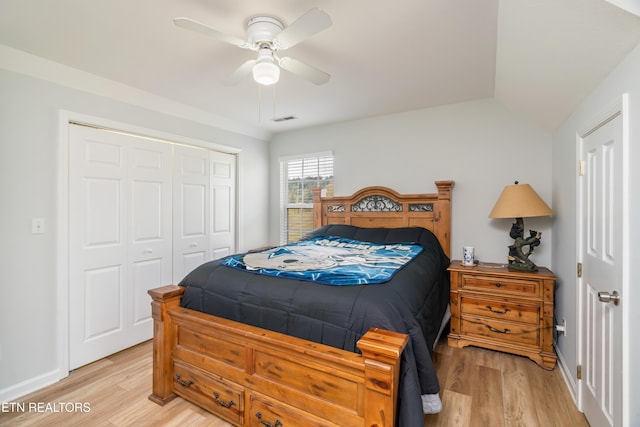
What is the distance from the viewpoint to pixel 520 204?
2.53 m

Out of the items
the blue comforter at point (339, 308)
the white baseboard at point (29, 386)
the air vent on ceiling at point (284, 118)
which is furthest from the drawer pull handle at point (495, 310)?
the white baseboard at point (29, 386)

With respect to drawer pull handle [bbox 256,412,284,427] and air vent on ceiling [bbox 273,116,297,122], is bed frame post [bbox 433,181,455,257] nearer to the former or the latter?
air vent on ceiling [bbox 273,116,297,122]

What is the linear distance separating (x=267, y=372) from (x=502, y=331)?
2.08 meters

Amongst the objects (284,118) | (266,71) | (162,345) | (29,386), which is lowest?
(29,386)

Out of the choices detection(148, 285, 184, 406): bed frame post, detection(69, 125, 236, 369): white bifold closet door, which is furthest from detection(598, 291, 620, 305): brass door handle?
detection(69, 125, 236, 369): white bifold closet door

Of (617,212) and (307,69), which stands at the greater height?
(307,69)

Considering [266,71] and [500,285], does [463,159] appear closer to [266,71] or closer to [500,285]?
[500,285]

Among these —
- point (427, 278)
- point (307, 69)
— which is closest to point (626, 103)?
point (427, 278)

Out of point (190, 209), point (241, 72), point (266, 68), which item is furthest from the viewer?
point (190, 209)

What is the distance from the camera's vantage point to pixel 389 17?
1.74 m

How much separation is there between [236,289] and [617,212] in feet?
6.50

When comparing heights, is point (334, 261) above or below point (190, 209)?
below

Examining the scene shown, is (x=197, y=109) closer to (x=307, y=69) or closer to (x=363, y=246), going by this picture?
(x=307, y=69)

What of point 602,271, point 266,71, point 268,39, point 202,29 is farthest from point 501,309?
point 202,29
